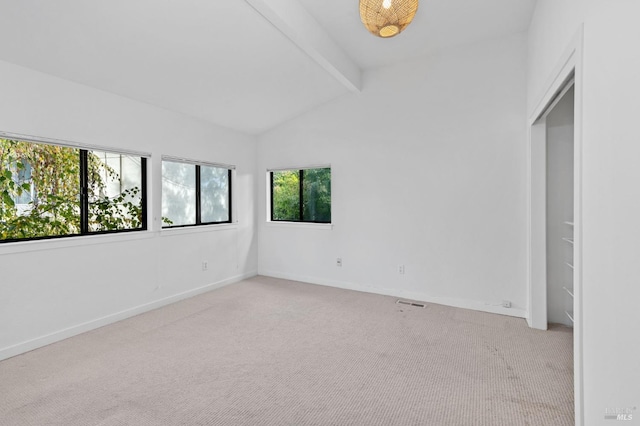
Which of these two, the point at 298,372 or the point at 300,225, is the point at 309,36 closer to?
the point at 300,225

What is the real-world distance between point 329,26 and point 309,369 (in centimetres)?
327

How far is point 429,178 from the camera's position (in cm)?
392

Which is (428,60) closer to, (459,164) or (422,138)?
(422,138)

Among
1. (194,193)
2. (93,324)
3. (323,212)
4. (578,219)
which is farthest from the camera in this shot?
(323,212)

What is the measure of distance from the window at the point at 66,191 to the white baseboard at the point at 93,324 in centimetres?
90

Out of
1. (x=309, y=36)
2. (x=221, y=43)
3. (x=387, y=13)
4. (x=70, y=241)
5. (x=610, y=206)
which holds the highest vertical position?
(x=309, y=36)

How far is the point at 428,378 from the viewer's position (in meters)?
2.26

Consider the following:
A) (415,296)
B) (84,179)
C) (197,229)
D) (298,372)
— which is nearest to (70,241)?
(84,179)

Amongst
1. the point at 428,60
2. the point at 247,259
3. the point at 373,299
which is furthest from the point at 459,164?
the point at 247,259

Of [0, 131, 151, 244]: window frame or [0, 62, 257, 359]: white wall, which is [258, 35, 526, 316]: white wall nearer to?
[0, 62, 257, 359]: white wall

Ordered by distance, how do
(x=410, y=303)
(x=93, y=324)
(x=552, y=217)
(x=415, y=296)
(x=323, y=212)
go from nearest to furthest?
(x=93, y=324) → (x=552, y=217) → (x=410, y=303) → (x=415, y=296) → (x=323, y=212)

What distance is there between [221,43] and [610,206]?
10.0 ft

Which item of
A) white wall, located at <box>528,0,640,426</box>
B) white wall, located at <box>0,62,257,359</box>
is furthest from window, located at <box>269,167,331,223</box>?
white wall, located at <box>528,0,640,426</box>

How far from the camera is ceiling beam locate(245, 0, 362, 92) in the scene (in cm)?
253
